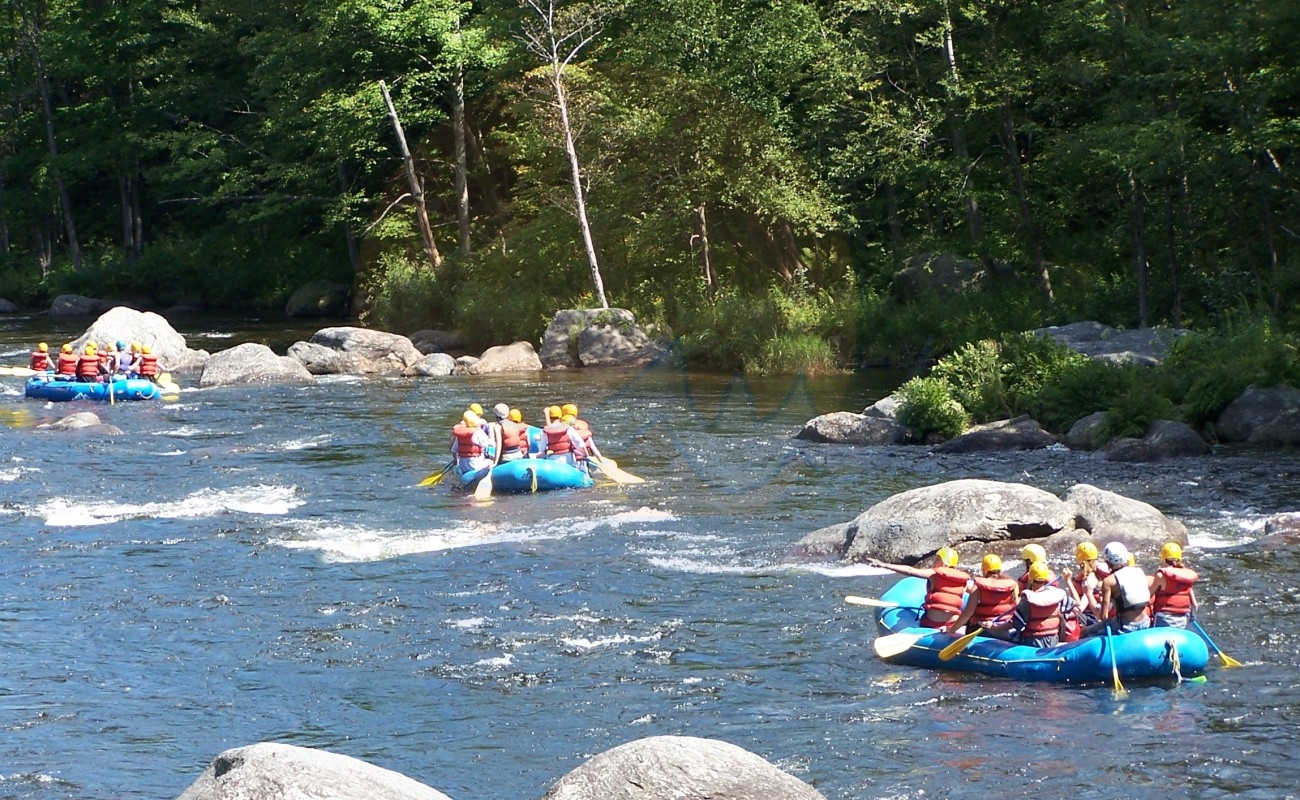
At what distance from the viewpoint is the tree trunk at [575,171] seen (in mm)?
32406

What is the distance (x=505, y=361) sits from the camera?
31.0 metres

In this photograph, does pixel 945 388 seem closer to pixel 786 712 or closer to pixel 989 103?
pixel 989 103

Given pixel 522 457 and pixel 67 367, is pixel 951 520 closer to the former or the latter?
pixel 522 457

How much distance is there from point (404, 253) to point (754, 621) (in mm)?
29511

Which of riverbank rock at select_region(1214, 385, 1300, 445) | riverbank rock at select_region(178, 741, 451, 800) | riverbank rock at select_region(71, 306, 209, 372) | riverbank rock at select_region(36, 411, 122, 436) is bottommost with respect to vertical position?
riverbank rock at select_region(178, 741, 451, 800)

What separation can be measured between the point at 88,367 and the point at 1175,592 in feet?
71.0

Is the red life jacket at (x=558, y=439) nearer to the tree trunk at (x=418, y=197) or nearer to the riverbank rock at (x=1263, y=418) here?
the riverbank rock at (x=1263, y=418)

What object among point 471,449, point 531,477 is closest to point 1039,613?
point 531,477

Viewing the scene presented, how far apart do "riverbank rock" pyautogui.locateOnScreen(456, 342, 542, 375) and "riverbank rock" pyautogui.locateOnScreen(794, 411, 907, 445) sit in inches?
424

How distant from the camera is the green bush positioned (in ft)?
68.4

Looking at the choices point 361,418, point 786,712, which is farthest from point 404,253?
point 786,712

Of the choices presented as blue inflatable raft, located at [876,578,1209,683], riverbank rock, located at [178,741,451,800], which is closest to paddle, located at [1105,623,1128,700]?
blue inflatable raft, located at [876,578,1209,683]

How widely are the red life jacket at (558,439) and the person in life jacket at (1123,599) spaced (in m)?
8.96

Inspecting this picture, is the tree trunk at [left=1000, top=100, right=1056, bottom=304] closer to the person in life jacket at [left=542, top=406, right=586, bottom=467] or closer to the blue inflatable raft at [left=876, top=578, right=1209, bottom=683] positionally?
the person in life jacket at [left=542, top=406, right=586, bottom=467]
